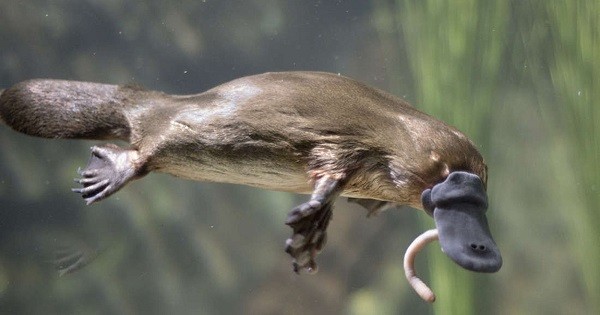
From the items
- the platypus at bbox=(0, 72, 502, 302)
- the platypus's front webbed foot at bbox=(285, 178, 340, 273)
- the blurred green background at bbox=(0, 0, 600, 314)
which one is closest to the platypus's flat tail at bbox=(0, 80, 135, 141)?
the platypus at bbox=(0, 72, 502, 302)

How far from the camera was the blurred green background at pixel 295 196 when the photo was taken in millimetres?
2641

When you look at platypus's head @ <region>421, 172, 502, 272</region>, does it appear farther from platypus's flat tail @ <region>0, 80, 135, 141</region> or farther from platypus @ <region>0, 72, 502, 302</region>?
platypus's flat tail @ <region>0, 80, 135, 141</region>

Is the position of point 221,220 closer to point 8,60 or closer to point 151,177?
point 151,177

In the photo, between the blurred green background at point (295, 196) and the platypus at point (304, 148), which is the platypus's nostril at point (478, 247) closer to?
the platypus at point (304, 148)

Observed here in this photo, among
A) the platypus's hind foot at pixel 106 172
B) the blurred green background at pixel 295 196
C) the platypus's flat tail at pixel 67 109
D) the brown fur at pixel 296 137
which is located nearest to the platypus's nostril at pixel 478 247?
the brown fur at pixel 296 137

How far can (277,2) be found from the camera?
9.52 ft

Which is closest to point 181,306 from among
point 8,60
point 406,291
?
point 406,291

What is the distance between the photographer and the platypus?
3.97 ft

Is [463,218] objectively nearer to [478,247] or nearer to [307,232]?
[478,247]

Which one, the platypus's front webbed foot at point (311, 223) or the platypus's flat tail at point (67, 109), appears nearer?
the platypus's front webbed foot at point (311, 223)

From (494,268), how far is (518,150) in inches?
70.8

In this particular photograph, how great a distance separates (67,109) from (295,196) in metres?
1.51

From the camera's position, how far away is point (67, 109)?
5.10ft

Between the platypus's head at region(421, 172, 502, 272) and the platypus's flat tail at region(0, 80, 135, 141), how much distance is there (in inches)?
29.4
